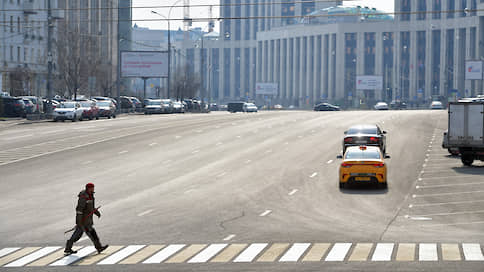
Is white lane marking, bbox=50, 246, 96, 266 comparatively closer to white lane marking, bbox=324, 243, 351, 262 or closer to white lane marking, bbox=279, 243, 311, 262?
white lane marking, bbox=279, 243, 311, 262

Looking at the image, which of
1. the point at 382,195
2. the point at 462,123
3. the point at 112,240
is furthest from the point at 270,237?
the point at 462,123

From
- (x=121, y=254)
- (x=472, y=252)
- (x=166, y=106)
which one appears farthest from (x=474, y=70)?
(x=121, y=254)

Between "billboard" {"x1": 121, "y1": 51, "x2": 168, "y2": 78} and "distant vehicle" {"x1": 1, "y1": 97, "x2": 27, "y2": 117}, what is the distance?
120 ft

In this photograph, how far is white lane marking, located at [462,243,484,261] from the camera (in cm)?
1877

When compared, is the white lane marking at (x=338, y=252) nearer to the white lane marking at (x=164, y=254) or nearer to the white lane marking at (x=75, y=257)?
the white lane marking at (x=164, y=254)

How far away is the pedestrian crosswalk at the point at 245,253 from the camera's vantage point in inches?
736

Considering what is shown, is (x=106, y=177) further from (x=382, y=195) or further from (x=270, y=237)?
(x=270, y=237)

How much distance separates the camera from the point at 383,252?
19734 millimetres

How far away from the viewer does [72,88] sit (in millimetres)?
100938

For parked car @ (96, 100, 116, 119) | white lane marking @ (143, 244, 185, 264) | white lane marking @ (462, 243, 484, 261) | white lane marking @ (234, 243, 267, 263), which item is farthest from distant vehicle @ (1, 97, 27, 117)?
white lane marking @ (462, 243, 484, 261)

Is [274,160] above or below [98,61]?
below

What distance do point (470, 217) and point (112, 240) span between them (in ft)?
37.7

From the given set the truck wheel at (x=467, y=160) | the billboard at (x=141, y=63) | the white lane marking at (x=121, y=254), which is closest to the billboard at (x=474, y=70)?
the billboard at (x=141, y=63)

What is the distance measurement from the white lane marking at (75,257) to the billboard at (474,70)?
5486 inches
